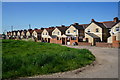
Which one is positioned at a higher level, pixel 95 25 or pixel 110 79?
pixel 95 25

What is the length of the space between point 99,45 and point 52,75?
2348 cm

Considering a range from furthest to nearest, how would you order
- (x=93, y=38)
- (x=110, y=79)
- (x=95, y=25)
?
(x=95, y=25), (x=93, y=38), (x=110, y=79)

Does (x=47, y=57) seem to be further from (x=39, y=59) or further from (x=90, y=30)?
(x=90, y=30)

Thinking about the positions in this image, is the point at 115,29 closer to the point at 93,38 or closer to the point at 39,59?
the point at 93,38

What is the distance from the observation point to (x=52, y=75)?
22.3 feet

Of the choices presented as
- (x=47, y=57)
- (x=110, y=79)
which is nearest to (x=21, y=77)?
(x=47, y=57)

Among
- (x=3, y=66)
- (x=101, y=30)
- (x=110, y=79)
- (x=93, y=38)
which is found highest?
(x=101, y=30)

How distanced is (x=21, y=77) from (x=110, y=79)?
487cm

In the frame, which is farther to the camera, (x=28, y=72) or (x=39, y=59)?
(x=39, y=59)

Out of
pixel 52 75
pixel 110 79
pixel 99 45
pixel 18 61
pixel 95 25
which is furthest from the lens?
pixel 95 25

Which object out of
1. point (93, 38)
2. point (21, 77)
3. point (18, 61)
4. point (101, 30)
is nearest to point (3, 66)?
point (18, 61)

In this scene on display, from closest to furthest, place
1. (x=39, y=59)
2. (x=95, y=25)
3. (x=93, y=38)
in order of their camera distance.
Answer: (x=39, y=59) < (x=93, y=38) < (x=95, y=25)

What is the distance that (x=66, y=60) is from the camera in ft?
31.6

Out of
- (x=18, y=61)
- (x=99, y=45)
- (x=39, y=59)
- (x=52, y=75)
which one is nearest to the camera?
(x=52, y=75)
